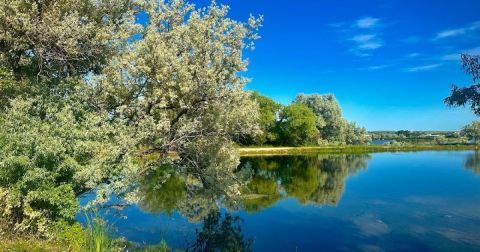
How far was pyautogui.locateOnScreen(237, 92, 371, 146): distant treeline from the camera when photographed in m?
122

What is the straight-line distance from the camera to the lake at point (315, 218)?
74.4 feet

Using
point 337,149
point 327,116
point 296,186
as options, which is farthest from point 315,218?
point 327,116

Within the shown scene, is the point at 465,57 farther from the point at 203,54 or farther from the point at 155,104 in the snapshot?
the point at 155,104

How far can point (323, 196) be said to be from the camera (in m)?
38.8

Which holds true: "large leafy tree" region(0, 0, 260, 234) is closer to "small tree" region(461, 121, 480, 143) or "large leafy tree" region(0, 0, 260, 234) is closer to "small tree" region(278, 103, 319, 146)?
"small tree" region(278, 103, 319, 146)

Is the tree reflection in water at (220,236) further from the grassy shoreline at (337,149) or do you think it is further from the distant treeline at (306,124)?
the distant treeline at (306,124)

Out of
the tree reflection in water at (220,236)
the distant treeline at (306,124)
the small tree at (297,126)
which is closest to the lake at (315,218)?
the tree reflection in water at (220,236)

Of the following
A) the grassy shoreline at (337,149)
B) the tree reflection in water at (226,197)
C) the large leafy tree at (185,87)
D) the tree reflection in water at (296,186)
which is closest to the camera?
the large leafy tree at (185,87)

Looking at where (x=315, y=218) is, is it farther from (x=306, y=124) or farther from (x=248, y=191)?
(x=306, y=124)

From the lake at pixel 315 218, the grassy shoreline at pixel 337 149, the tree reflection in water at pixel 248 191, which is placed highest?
the grassy shoreline at pixel 337 149

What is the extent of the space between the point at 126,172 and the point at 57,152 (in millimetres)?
3323

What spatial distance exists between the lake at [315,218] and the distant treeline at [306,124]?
69.9 metres

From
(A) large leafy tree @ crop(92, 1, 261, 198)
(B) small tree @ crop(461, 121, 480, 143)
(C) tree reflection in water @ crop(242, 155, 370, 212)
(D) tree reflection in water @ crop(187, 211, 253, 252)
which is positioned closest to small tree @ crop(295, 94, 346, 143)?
(B) small tree @ crop(461, 121, 480, 143)

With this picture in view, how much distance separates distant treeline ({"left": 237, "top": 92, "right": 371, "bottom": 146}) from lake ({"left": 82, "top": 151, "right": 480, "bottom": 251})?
2753 inches
